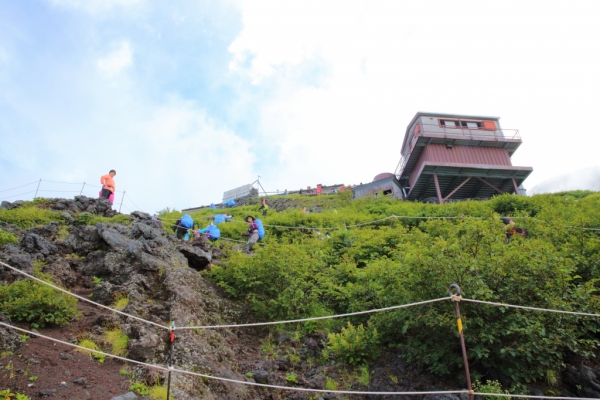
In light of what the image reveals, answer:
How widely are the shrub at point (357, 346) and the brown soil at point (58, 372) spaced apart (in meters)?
3.70

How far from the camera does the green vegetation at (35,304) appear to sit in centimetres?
662

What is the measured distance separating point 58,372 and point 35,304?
5.43 ft

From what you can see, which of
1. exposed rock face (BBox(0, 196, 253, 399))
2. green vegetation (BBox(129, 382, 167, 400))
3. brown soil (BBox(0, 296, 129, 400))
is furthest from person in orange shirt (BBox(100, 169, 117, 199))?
green vegetation (BBox(129, 382, 167, 400))

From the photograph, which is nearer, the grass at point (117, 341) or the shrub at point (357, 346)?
the grass at point (117, 341)

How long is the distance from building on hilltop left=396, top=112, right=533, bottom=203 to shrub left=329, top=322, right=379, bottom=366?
22.6 m

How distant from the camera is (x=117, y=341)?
670cm

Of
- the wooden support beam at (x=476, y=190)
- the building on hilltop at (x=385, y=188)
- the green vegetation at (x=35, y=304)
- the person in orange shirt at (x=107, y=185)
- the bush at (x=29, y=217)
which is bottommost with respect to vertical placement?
the green vegetation at (x=35, y=304)

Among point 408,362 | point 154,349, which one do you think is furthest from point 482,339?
point 154,349

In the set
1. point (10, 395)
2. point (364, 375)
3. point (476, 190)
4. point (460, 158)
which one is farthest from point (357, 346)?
point (476, 190)

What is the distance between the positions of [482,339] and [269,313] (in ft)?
14.7

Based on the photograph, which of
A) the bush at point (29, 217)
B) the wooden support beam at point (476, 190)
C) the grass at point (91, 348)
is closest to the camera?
the grass at point (91, 348)

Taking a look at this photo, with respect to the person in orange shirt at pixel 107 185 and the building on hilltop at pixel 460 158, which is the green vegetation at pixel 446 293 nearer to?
the person in orange shirt at pixel 107 185

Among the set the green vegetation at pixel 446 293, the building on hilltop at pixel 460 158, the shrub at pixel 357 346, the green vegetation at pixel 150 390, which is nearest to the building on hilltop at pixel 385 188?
the building on hilltop at pixel 460 158

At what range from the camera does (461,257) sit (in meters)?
6.62
